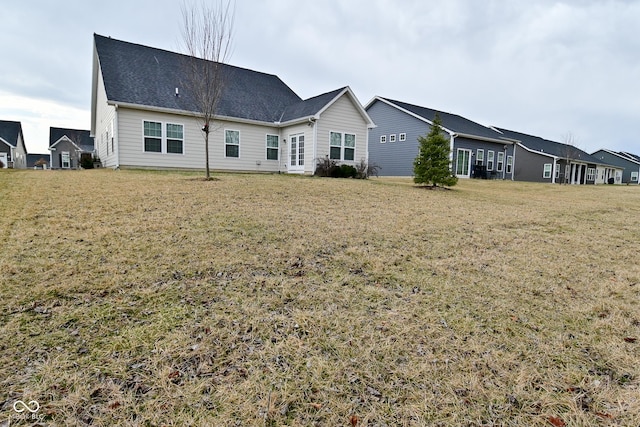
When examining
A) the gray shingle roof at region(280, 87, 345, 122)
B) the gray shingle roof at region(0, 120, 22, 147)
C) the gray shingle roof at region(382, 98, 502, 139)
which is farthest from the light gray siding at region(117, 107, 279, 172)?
the gray shingle roof at region(0, 120, 22, 147)

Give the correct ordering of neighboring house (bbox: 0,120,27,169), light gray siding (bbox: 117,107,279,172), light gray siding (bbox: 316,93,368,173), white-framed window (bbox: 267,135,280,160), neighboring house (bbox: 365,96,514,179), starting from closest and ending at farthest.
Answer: light gray siding (bbox: 117,107,279,172) < light gray siding (bbox: 316,93,368,173) < white-framed window (bbox: 267,135,280,160) < neighboring house (bbox: 365,96,514,179) < neighboring house (bbox: 0,120,27,169)

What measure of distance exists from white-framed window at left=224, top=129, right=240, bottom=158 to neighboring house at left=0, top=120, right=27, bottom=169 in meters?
29.5

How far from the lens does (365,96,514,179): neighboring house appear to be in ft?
70.0

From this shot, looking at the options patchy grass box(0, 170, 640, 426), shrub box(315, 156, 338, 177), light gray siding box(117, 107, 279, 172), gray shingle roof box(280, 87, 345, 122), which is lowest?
patchy grass box(0, 170, 640, 426)

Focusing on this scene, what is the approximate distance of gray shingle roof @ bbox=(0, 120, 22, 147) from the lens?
3342cm

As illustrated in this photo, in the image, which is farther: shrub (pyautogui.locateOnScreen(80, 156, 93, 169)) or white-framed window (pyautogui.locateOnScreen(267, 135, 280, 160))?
white-framed window (pyautogui.locateOnScreen(267, 135, 280, 160))

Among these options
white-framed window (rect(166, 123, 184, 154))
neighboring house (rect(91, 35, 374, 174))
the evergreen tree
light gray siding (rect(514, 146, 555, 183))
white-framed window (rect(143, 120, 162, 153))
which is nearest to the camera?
the evergreen tree

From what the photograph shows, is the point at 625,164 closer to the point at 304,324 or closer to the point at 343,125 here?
the point at 343,125

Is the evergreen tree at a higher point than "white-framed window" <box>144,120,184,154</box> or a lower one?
lower

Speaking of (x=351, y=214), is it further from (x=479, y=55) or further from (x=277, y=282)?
(x=479, y=55)

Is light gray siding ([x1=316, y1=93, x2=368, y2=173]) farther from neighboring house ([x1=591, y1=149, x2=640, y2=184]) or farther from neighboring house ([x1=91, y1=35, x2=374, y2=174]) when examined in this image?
neighboring house ([x1=591, y1=149, x2=640, y2=184])

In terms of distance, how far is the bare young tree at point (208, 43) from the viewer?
10.5 metres

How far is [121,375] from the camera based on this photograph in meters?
2.02

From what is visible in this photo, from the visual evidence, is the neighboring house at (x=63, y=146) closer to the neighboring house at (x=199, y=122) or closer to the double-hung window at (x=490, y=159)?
the neighboring house at (x=199, y=122)
